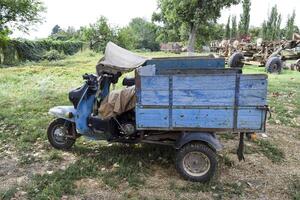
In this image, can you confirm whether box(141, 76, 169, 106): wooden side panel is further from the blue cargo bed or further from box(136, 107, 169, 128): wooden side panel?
box(136, 107, 169, 128): wooden side panel

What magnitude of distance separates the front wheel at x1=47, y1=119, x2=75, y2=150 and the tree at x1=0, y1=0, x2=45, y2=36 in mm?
26753

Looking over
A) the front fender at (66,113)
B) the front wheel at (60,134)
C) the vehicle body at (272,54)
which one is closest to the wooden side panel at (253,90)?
the front fender at (66,113)

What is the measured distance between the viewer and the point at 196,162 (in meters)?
4.62

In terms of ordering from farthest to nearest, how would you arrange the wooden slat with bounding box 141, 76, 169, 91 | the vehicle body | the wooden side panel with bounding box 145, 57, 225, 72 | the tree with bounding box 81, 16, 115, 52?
1. the tree with bounding box 81, 16, 115, 52
2. the vehicle body
3. the wooden side panel with bounding box 145, 57, 225, 72
4. the wooden slat with bounding box 141, 76, 169, 91

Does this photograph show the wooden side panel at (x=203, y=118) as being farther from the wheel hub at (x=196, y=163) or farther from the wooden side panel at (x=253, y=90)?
the wheel hub at (x=196, y=163)

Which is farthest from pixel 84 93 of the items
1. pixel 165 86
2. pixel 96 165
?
pixel 165 86

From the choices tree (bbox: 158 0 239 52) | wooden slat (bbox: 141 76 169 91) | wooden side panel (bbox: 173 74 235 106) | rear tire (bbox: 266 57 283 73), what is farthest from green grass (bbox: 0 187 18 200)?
tree (bbox: 158 0 239 52)

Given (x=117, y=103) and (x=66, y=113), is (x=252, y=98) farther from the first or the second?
(x=66, y=113)

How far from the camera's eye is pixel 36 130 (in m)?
6.63

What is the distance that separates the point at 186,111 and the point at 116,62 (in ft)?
4.06

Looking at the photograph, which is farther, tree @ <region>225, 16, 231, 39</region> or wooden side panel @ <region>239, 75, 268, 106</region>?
tree @ <region>225, 16, 231, 39</region>

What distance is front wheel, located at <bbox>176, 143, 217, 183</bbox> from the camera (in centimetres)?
449

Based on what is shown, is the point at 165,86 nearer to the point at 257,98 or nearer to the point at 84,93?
the point at 257,98

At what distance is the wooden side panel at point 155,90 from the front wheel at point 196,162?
691 millimetres
